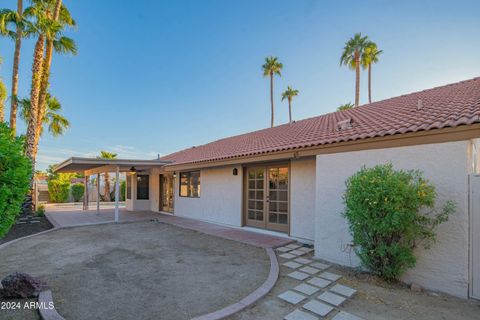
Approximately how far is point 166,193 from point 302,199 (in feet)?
30.8

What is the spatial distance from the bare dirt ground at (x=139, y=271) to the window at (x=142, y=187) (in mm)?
7071

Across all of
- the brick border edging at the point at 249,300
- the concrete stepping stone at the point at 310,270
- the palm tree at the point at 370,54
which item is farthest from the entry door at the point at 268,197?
the palm tree at the point at 370,54

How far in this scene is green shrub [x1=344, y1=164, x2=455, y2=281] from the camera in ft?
12.7

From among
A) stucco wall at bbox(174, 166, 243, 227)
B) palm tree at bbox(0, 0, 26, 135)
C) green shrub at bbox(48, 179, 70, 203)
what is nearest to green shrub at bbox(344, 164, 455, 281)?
stucco wall at bbox(174, 166, 243, 227)

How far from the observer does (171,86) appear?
1617cm

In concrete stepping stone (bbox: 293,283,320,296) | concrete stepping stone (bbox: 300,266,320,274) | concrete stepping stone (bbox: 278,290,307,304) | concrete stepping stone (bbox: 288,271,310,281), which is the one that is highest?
concrete stepping stone (bbox: 278,290,307,304)

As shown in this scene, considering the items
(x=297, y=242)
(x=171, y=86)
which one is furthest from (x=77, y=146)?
(x=297, y=242)

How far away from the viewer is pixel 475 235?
370 cm

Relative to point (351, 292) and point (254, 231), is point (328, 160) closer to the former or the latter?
point (351, 292)

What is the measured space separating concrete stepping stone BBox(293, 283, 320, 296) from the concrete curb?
3406 mm

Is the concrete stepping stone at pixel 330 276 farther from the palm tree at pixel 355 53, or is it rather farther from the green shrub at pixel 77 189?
the green shrub at pixel 77 189

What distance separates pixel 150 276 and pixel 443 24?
36.2ft

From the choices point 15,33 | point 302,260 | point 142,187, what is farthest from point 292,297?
point 15,33

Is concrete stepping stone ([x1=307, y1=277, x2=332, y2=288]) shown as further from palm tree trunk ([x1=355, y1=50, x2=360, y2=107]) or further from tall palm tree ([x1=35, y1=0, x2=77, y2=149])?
palm tree trunk ([x1=355, y1=50, x2=360, y2=107])
